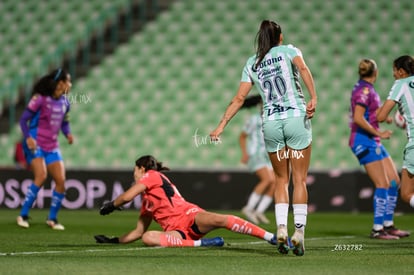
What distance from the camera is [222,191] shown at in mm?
15273

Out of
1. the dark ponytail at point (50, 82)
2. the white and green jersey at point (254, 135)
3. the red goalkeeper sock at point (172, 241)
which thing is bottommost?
the red goalkeeper sock at point (172, 241)

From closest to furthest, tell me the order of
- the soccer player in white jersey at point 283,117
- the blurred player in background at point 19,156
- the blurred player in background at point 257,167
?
the soccer player in white jersey at point 283,117 → the blurred player in background at point 257,167 → the blurred player in background at point 19,156

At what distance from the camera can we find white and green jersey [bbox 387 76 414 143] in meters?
7.71

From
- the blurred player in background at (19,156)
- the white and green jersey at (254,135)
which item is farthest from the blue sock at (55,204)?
the blurred player in background at (19,156)

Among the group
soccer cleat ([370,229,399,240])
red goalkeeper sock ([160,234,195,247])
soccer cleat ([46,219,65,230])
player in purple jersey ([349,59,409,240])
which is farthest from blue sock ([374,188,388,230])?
soccer cleat ([46,219,65,230])

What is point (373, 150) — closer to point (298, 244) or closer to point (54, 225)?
point (298, 244)

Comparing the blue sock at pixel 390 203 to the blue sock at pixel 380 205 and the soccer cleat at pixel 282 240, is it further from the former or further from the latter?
the soccer cleat at pixel 282 240

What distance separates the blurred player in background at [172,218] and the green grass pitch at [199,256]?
11cm

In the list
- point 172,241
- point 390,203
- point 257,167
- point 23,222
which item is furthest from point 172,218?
point 257,167

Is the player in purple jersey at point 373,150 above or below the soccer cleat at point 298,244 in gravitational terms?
above

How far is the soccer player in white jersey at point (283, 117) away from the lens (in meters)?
6.91

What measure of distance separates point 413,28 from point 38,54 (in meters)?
8.58

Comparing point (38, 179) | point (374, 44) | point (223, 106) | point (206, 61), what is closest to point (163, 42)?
point (206, 61)

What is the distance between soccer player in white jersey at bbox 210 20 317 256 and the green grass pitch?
46 centimetres
